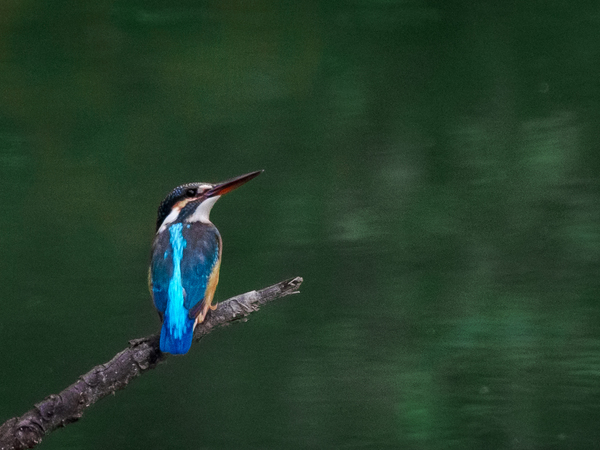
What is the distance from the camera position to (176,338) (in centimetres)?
229

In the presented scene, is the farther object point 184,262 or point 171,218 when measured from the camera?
point 171,218

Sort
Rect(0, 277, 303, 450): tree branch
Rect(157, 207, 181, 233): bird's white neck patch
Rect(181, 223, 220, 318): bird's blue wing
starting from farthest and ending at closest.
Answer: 1. Rect(157, 207, 181, 233): bird's white neck patch
2. Rect(181, 223, 220, 318): bird's blue wing
3. Rect(0, 277, 303, 450): tree branch

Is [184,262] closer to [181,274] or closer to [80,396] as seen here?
[181,274]

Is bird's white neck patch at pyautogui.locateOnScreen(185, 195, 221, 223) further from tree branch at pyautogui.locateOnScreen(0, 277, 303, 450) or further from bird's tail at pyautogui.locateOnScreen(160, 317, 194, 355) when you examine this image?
tree branch at pyautogui.locateOnScreen(0, 277, 303, 450)

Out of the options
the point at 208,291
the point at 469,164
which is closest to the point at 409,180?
the point at 469,164

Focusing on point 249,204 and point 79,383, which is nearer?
point 79,383

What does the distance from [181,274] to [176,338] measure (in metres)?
0.29

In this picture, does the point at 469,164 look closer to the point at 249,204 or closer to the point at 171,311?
the point at 249,204

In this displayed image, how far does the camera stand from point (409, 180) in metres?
4.09

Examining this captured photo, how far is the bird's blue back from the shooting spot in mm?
2324

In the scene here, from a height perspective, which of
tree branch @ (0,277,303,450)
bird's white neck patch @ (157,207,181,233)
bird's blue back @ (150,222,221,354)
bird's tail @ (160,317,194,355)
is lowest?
tree branch @ (0,277,303,450)

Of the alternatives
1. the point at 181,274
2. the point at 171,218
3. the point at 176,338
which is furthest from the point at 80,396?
the point at 171,218

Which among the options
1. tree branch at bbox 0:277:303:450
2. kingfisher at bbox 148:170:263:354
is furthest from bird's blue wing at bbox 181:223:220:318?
tree branch at bbox 0:277:303:450

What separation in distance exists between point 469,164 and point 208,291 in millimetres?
1957
